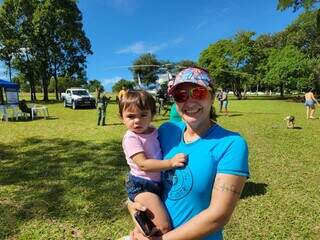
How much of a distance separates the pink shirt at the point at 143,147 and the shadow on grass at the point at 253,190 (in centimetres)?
517

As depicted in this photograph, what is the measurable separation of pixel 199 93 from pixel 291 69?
5617 centimetres

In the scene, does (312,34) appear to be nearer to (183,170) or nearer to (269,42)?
(269,42)

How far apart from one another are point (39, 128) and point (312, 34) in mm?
49086

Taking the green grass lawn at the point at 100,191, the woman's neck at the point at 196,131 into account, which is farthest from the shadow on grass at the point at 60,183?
the woman's neck at the point at 196,131

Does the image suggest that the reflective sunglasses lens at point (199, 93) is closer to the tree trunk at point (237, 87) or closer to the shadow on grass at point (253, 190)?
the shadow on grass at point (253, 190)

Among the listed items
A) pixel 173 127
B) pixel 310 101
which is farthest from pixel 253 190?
pixel 310 101

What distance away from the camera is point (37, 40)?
47.2m

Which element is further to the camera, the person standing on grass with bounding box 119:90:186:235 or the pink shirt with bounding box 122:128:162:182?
the pink shirt with bounding box 122:128:162:182

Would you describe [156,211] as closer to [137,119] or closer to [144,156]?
[144,156]

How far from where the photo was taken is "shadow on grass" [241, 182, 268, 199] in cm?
742

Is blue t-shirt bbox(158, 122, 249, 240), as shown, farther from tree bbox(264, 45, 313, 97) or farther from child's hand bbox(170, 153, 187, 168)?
tree bbox(264, 45, 313, 97)

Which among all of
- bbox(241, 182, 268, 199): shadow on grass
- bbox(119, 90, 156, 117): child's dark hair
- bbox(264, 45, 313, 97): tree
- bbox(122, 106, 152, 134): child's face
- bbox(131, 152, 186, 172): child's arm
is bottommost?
bbox(241, 182, 268, 199): shadow on grass

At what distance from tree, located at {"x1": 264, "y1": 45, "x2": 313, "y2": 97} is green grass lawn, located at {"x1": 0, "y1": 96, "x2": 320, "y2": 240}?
→ 1705 inches

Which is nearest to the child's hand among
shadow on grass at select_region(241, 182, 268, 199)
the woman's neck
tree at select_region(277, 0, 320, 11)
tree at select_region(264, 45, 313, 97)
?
the woman's neck
